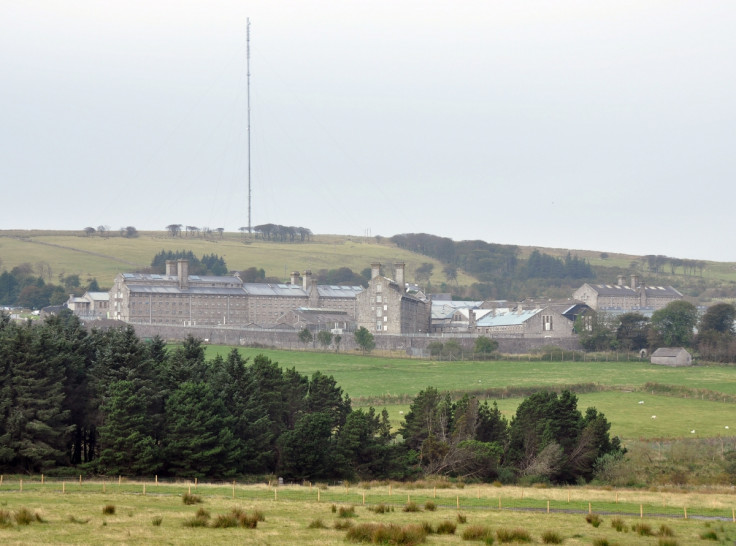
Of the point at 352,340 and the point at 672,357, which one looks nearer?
the point at 672,357

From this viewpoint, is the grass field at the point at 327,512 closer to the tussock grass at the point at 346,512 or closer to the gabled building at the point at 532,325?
the tussock grass at the point at 346,512

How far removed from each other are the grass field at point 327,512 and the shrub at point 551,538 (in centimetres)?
17

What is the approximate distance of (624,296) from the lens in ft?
478

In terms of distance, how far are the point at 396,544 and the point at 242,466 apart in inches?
769

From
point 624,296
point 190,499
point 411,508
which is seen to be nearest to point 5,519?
point 190,499

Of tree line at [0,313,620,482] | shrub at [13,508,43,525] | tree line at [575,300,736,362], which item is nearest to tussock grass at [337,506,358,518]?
shrub at [13,508,43,525]

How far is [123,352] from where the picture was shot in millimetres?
45594

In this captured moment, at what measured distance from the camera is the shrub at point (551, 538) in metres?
24.0

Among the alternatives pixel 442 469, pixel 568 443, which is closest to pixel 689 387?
pixel 568 443

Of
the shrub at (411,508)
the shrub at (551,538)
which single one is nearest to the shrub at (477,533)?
the shrub at (551,538)

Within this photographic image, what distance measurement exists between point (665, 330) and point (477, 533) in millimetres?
85712

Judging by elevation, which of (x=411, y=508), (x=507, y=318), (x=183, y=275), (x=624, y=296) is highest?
(x=183, y=275)

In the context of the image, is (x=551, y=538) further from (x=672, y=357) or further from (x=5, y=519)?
(x=672, y=357)

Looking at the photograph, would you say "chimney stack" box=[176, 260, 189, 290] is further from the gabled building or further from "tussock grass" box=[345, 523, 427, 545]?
"tussock grass" box=[345, 523, 427, 545]
